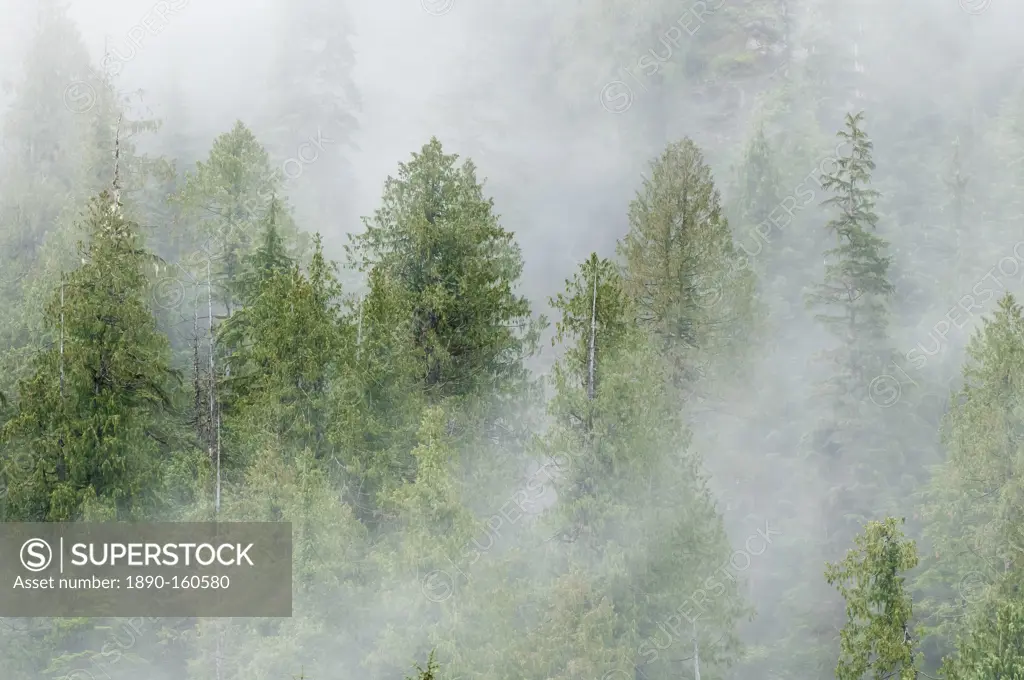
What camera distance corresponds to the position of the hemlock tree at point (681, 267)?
3794 cm

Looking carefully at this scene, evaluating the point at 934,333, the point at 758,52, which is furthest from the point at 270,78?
the point at 934,333

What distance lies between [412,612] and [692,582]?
256 inches

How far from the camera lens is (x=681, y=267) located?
38.1 meters

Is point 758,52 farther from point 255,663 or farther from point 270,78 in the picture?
point 255,663

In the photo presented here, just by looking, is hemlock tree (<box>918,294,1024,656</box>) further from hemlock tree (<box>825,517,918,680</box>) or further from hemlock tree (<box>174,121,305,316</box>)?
hemlock tree (<box>174,121,305,316</box>)

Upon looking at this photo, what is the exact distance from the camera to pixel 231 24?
334ft

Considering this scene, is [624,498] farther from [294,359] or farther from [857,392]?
[857,392]

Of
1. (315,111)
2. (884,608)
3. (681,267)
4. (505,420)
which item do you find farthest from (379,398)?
(315,111)

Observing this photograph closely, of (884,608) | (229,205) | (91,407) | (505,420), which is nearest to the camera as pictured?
(884,608)

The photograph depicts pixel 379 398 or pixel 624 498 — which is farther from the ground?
pixel 379 398

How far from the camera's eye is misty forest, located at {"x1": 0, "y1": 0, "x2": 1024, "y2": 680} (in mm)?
27781

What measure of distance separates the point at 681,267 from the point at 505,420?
29.0 feet

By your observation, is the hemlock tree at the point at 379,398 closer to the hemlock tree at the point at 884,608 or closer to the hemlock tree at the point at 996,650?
the hemlock tree at the point at 884,608

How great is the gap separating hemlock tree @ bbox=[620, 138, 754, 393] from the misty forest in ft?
0.35
